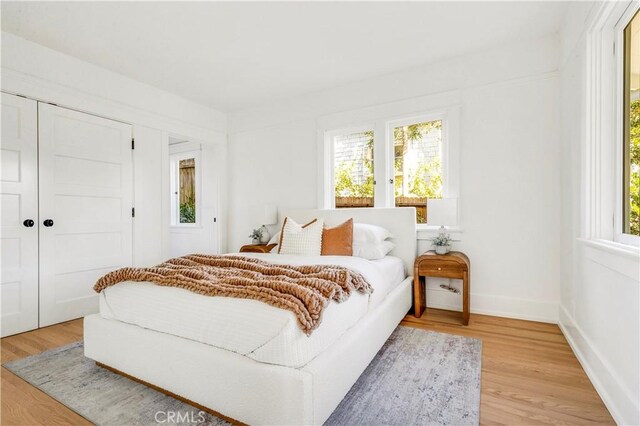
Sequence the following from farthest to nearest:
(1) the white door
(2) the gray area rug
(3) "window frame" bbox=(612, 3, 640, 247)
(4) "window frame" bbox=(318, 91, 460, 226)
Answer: (4) "window frame" bbox=(318, 91, 460, 226) < (1) the white door < (3) "window frame" bbox=(612, 3, 640, 247) < (2) the gray area rug

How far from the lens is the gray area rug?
5.08 ft

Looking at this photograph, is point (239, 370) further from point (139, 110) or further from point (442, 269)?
point (139, 110)

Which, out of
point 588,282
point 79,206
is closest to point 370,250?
point 588,282

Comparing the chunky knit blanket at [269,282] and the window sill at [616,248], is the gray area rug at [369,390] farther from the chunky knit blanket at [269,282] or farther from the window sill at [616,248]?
the window sill at [616,248]

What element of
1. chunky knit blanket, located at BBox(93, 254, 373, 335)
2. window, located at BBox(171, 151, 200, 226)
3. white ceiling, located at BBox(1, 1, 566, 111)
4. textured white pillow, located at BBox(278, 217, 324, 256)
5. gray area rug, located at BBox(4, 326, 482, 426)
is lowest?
gray area rug, located at BBox(4, 326, 482, 426)

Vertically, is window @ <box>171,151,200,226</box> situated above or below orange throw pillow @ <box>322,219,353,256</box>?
above

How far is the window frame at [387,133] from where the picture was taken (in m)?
3.21

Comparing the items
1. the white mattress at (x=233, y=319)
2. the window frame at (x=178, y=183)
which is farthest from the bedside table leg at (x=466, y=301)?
the window frame at (x=178, y=183)

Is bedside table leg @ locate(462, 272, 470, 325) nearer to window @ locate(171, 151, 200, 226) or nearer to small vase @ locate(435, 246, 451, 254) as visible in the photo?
small vase @ locate(435, 246, 451, 254)

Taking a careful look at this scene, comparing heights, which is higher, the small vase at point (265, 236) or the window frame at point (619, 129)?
the window frame at point (619, 129)

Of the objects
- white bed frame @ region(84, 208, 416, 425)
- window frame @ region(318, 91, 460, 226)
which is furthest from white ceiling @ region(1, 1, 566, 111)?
white bed frame @ region(84, 208, 416, 425)

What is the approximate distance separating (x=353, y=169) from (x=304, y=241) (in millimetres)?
1251

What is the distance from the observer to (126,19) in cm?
253

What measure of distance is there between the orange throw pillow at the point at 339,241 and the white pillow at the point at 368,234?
85mm
